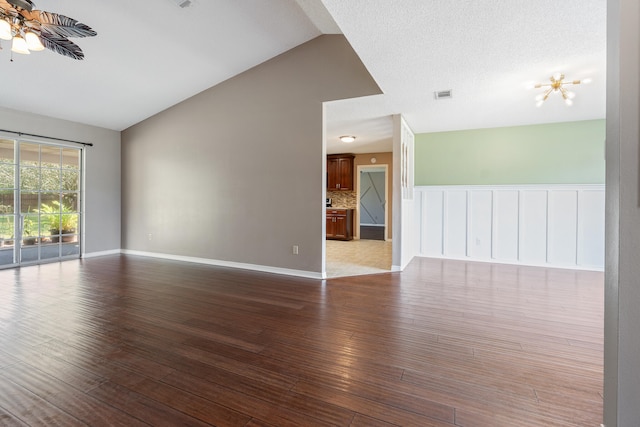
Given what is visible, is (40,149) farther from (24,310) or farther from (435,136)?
(435,136)

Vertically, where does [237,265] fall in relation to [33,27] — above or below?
below

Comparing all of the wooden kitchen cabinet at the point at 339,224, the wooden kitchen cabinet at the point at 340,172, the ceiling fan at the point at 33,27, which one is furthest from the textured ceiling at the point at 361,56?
the wooden kitchen cabinet at the point at 339,224

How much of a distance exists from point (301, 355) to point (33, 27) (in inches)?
145

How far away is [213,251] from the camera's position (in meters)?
5.23

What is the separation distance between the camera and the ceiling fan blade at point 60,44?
2.81 metres

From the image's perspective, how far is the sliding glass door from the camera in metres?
4.86

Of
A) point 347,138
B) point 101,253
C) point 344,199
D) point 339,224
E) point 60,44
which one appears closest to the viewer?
point 60,44

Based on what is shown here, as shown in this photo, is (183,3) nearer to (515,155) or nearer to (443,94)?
(443,94)

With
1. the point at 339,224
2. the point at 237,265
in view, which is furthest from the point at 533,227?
the point at 237,265

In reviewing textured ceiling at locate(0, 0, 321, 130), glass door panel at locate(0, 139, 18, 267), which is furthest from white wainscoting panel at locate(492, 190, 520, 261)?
glass door panel at locate(0, 139, 18, 267)

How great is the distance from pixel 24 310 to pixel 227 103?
3.82 m

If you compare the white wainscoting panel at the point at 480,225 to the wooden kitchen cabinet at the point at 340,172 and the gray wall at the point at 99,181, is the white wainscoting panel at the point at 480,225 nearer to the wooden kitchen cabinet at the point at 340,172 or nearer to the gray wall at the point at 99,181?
the wooden kitchen cabinet at the point at 340,172

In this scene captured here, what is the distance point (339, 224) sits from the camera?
8500 mm

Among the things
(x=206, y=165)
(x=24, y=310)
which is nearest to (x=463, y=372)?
(x=24, y=310)
